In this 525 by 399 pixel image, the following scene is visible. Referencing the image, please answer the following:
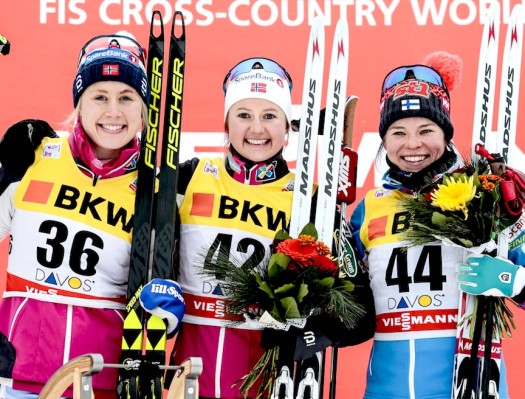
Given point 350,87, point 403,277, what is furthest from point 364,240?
point 350,87

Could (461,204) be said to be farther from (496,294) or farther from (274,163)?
(274,163)

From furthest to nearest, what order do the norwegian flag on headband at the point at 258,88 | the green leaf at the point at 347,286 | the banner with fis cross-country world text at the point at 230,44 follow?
the banner with fis cross-country world text at the point at 230,44 < the norwegian flag on headband at the point at 258,88 < the green leaf at the point at 347,286

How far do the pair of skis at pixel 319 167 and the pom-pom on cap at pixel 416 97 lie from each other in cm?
17

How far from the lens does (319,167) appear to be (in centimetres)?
424

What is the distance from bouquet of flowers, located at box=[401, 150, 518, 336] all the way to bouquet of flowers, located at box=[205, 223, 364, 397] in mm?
312

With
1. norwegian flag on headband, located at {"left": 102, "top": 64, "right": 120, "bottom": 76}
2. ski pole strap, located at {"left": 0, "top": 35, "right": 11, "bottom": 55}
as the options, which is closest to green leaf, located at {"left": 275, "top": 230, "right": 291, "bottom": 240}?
norwegian flag on headband, located at {"left": 102, "top": 64, "right": 120, "bottom": 76}

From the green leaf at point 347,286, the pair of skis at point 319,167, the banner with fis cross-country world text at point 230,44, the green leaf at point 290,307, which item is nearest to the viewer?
the green leaf at point 290,307

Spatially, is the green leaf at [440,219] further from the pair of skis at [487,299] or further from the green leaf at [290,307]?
the green leaf at [290,307]

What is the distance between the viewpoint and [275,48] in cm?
525

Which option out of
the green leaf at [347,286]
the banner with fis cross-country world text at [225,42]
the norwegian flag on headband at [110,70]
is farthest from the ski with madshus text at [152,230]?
the banner with fis cross-country world text at [225,42]

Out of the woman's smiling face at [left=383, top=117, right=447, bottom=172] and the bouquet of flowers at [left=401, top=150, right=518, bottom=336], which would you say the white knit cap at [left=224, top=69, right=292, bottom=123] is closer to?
the woman's smiling face at [left=383, top=117, right=447, bottom=172]

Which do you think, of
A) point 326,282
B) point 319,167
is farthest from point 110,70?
point 326,282

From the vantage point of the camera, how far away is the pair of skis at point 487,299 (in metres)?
3.89

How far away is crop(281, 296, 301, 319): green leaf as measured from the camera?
3.79 meters
